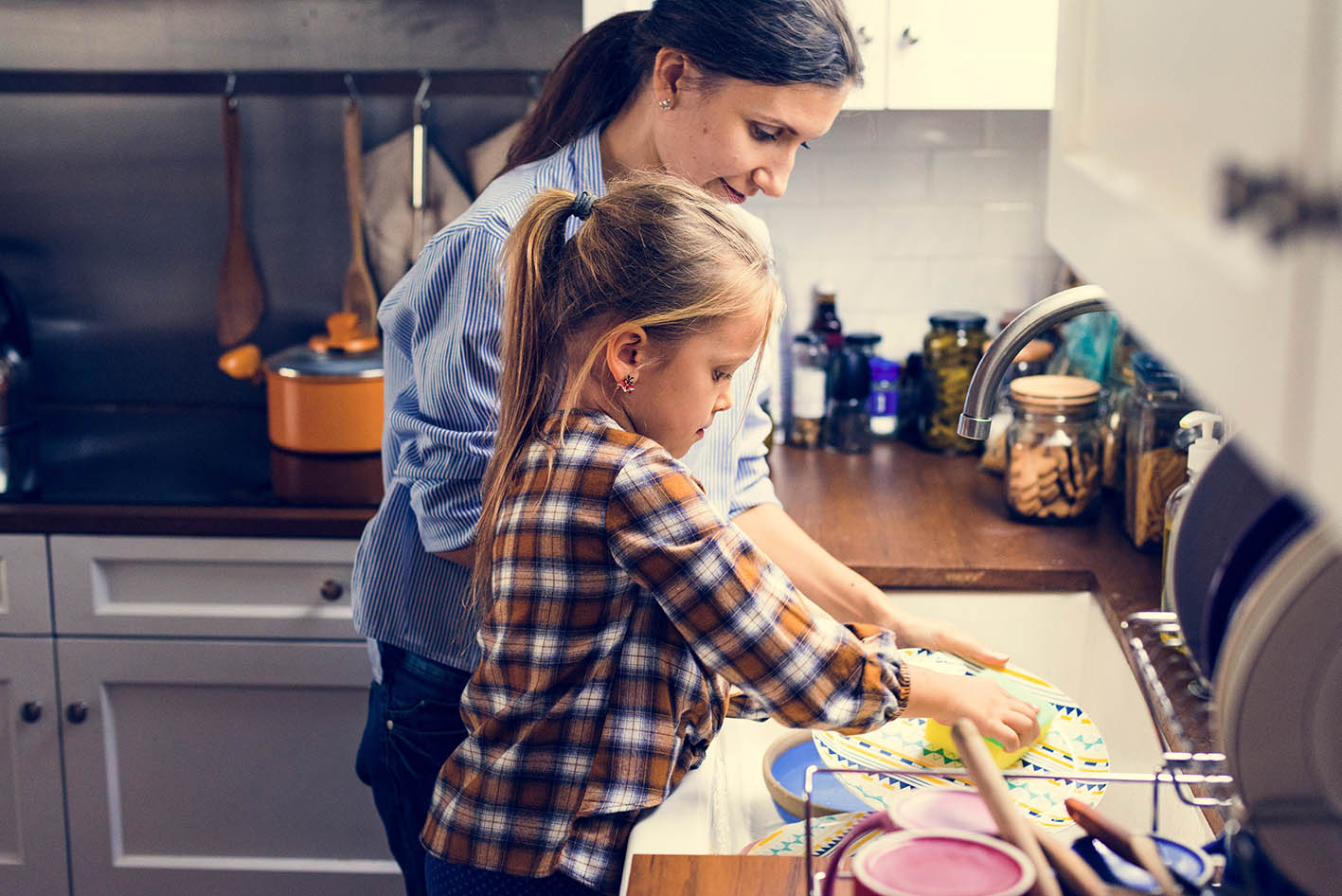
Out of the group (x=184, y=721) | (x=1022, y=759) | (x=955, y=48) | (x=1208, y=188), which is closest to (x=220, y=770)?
(x=184, y=721)

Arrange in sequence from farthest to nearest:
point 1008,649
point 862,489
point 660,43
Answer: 1. point 862,489
2. point 1008,649
3. point 660,43

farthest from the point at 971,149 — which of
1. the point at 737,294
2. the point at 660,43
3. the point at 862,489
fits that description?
the point at 737,294

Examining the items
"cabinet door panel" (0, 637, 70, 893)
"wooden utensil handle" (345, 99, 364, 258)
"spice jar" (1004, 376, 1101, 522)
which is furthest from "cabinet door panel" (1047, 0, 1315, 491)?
"wooden utensil handle" (345, 99, 364, 258)

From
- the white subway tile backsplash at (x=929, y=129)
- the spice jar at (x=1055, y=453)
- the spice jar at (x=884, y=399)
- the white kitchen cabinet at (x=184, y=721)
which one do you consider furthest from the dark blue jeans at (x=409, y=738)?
the white subway tile backsplash at (x=929, y=129)

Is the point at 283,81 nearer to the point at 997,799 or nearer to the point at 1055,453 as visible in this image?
the point at 1055,453

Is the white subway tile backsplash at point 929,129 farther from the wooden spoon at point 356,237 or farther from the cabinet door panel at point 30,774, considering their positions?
the cabinet door panel at point 30,774

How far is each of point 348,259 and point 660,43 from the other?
1404 mm

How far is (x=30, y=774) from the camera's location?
2107 mm

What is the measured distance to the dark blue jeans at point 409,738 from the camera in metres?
1.33

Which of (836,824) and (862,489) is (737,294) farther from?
(862,489)

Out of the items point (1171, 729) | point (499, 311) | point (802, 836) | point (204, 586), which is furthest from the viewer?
point (204, 586)

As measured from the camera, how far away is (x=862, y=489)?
211cm

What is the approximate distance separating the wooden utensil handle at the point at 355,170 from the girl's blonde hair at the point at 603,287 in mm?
1478

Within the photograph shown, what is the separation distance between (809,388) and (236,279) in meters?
1.15
